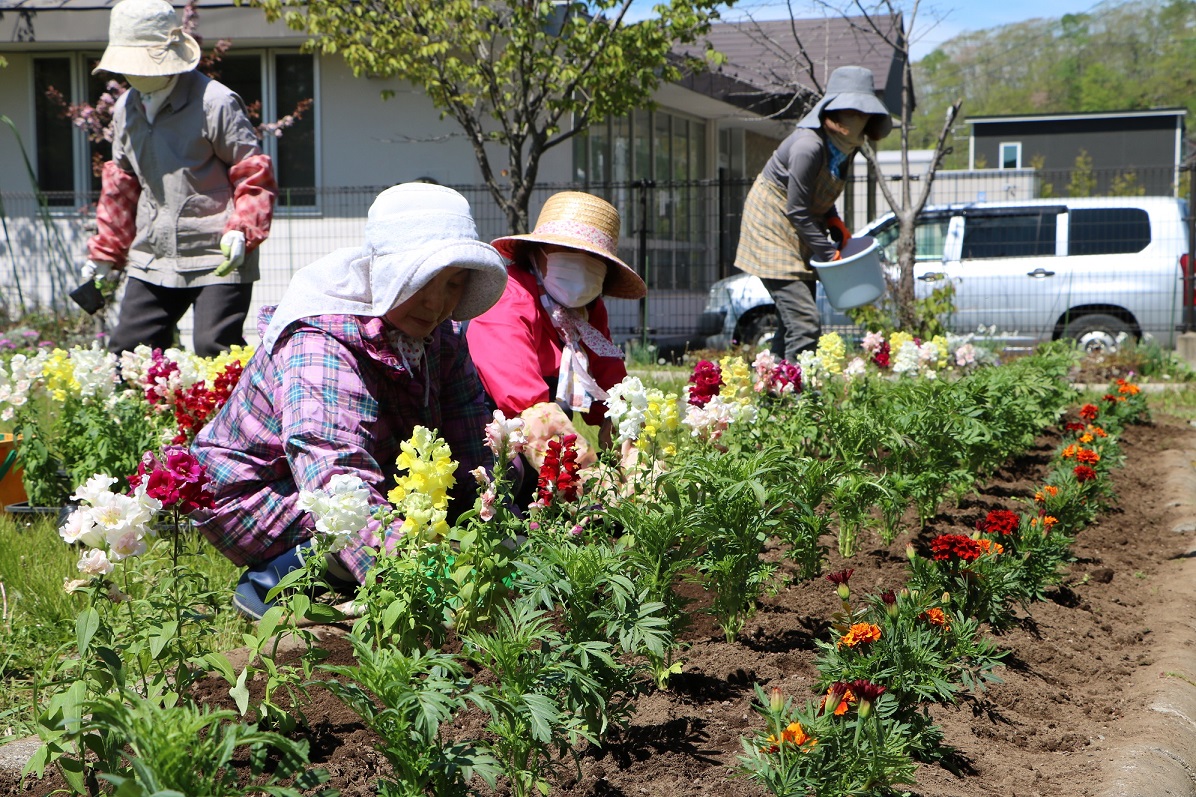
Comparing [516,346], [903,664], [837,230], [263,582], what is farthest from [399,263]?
[837,230]

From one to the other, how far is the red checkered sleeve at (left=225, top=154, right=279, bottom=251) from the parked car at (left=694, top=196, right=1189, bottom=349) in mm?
6484

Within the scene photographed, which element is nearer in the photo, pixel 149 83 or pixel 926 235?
pixel 149 83

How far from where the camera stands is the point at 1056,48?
87125mm

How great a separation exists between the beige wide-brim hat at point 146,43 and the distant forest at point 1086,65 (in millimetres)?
59777

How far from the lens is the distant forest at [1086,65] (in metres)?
70.8

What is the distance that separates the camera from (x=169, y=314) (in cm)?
Result: 491

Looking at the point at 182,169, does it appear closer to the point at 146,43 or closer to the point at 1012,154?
the point at 146,43

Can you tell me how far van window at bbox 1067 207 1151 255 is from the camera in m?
10.8

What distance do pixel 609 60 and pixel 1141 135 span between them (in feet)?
113

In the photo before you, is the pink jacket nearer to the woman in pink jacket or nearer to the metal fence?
the woman in pink jacket

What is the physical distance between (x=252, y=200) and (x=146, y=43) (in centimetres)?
73

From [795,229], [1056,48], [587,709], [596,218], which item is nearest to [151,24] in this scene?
[596,218]

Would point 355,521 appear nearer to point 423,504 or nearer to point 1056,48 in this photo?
point 423,504

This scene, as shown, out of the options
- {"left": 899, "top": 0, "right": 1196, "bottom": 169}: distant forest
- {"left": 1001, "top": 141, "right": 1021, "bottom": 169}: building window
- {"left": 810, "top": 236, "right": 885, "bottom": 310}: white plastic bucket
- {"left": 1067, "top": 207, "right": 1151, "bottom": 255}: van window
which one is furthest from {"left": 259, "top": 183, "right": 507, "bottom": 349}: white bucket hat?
{"left": 899, "top": 0, "right": 1196, "bottom": 169}: distant forest
